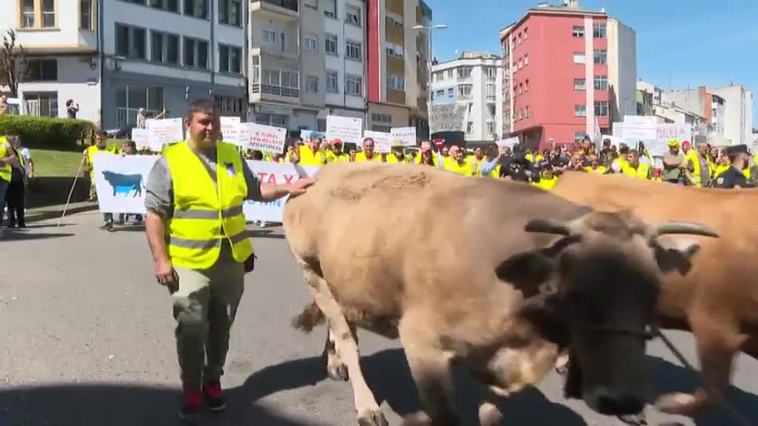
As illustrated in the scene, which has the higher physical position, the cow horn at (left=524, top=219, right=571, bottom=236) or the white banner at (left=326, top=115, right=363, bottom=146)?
the white banner at (left=326, top=115, right=363, bottom=146)

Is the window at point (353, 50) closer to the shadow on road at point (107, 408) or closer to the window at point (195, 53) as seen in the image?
the window at point (195, 53)

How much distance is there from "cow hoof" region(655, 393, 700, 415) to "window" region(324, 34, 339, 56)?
62.3 m

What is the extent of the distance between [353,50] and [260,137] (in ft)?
174

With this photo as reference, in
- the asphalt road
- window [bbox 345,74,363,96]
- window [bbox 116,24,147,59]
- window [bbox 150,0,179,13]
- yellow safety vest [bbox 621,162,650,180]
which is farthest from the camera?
window [bbox 345,74,363,96]

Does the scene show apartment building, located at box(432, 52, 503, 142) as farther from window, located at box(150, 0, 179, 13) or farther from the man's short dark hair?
the man's short dark hair

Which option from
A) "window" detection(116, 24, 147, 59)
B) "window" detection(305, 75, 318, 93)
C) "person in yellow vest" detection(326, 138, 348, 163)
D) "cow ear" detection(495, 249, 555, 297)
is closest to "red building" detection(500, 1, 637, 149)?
"window" detection(305, 75, 318, 93)

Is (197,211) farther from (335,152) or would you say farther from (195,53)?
(195,53)

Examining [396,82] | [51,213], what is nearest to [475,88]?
[396,82]

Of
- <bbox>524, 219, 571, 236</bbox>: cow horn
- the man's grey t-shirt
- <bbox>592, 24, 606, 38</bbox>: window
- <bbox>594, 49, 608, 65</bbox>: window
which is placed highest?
<bbox>592, 24, 606, 38</bbox>: window

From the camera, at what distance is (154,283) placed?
1046 cm

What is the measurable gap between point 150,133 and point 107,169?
2126 mm

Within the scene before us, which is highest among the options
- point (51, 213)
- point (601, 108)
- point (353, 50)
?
point (353, 50)

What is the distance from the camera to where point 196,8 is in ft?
173

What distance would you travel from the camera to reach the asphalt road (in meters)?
5.55
